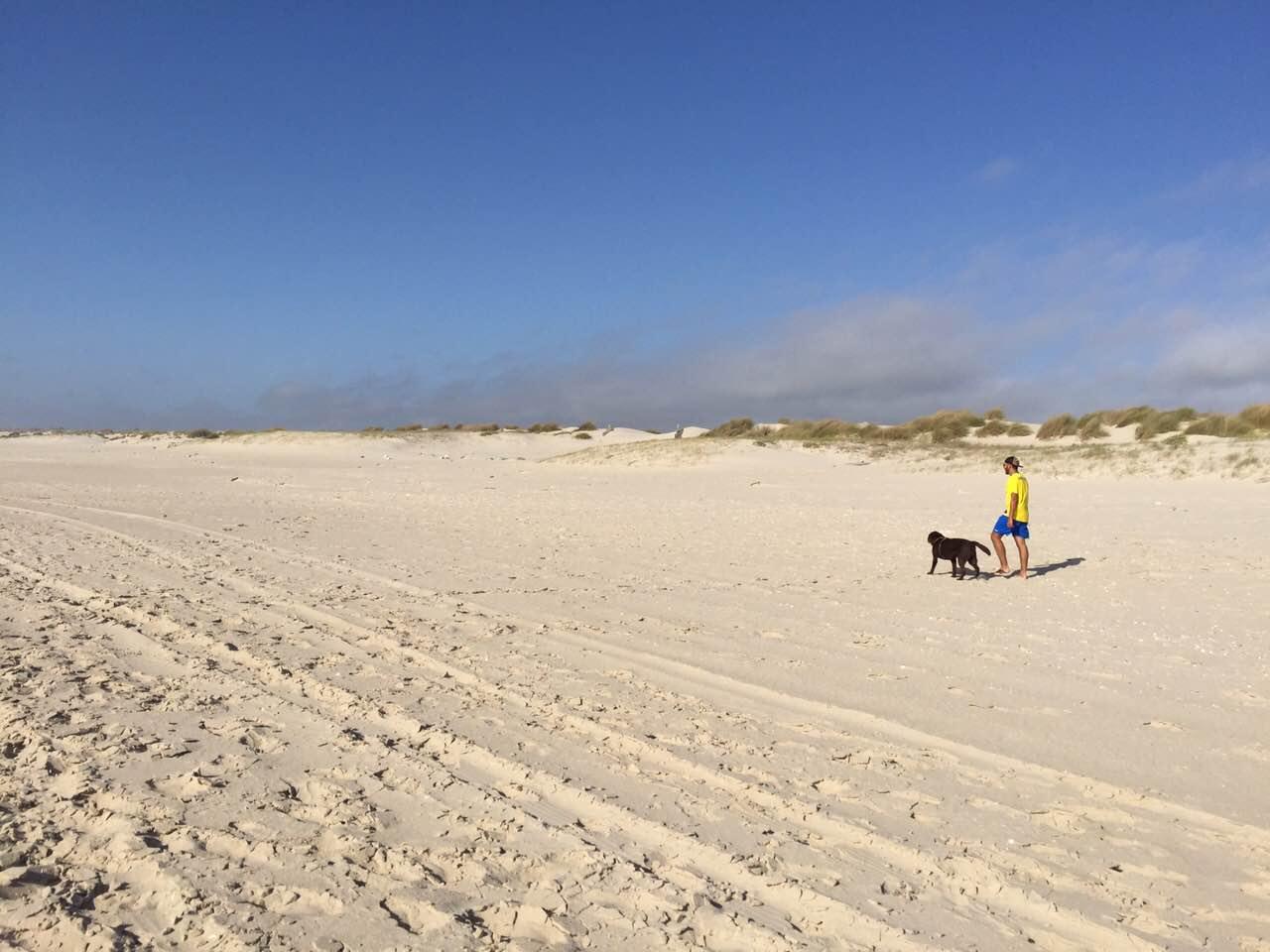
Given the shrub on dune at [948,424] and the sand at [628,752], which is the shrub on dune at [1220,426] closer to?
the shrub on dune at [948,424]

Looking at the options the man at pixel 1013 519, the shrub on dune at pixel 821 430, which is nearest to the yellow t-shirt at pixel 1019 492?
the man at pixel 1013 519

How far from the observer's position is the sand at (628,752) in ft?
10.5

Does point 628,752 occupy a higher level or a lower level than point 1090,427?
lower

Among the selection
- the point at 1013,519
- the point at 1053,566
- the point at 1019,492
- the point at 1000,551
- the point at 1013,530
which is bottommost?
the point at 1053,566

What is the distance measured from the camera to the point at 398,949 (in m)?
2.94

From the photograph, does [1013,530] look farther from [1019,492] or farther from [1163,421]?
[1163,421]

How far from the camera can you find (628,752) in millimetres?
4699

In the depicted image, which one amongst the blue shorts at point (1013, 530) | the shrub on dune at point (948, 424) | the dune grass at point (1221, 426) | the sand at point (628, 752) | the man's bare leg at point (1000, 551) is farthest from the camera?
the shrub on dune at point (948, 424)

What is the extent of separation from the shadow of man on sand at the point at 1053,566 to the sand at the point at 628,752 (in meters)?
0.11

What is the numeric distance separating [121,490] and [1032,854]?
23.6 m

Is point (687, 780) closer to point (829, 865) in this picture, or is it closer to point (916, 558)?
point (829, 865)

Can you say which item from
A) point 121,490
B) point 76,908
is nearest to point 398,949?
point 76,908

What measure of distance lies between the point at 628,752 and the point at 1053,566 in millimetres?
8620

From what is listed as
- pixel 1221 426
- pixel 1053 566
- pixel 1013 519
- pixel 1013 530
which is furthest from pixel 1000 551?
pixel 1221 426
